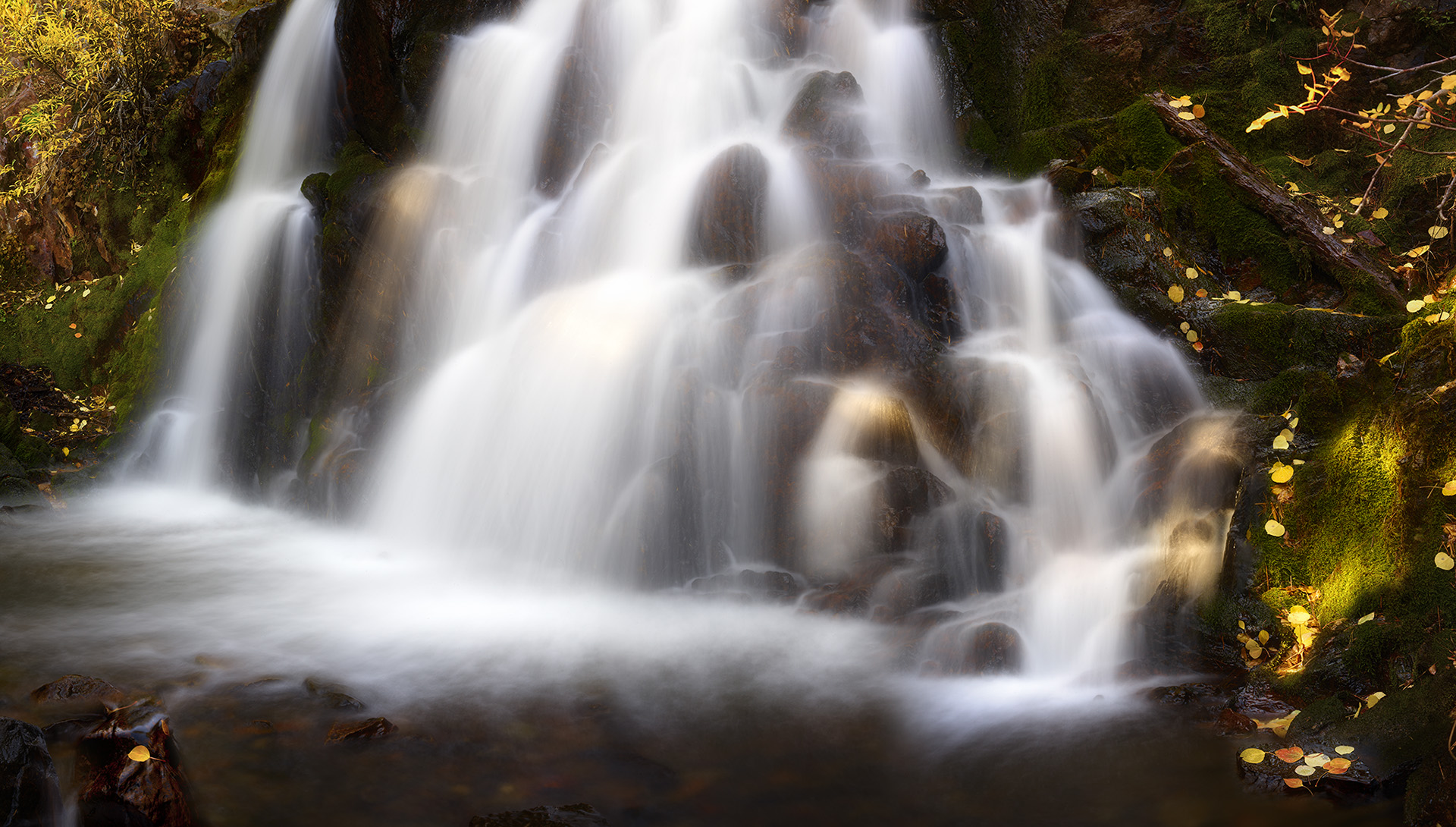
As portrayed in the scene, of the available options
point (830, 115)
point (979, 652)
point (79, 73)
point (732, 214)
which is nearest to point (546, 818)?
point (979, 652)

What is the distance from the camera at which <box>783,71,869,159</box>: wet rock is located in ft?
29.1

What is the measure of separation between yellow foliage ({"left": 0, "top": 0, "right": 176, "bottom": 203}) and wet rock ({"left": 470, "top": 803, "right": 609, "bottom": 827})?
11820 mm

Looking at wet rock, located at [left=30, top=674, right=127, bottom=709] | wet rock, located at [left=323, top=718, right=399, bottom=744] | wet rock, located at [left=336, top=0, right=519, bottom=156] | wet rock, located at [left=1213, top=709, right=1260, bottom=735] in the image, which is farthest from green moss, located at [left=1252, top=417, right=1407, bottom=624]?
wet rock, located at [left=336, top=0, right=519, bottom=156]

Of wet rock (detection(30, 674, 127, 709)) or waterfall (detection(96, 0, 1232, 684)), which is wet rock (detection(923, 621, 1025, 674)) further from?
wet rock (detection(30, 674, 127, 709))

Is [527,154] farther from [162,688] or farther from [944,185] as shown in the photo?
[162,688]

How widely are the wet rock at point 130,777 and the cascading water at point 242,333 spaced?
5687mm

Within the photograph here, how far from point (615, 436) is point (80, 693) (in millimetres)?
3581

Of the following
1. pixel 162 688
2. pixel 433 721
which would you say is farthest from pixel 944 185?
pixel 162 688

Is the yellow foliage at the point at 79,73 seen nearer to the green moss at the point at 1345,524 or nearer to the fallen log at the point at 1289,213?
the fallen log at the point at 1289,213

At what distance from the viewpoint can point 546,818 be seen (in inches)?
147

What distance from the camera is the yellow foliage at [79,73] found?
1142 cm

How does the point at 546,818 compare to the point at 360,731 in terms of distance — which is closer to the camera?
the point at 546,818

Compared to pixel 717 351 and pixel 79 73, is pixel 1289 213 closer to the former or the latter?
pixel 717 351

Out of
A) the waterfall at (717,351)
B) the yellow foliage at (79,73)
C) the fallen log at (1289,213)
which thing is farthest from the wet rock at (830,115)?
the yellow foliage at (79,73)
